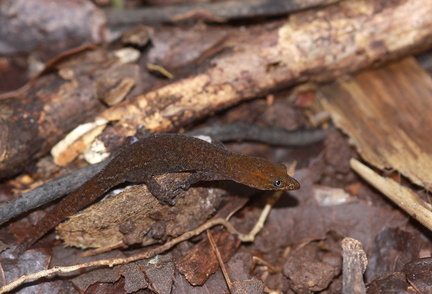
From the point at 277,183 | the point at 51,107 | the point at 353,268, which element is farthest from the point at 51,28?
the point at 353,268

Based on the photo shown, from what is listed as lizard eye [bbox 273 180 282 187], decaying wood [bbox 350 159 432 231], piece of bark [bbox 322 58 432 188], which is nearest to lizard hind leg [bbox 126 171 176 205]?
lizard eye [bbox 273 180 282 187]

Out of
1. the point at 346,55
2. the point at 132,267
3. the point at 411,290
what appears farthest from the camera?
the point at 346,55

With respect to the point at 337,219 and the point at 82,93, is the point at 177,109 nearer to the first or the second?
the point at 82,93

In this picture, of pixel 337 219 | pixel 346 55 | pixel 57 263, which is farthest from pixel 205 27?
pixel 57 263

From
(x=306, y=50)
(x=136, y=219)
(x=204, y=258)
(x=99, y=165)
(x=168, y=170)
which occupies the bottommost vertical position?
(x=204, y=258)

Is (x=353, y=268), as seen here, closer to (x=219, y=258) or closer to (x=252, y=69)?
(x=219, y=258)

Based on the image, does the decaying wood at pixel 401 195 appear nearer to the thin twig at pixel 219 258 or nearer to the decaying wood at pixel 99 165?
Result: the decaying wood at pixel 99 165

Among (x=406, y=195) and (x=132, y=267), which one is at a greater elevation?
(x=406, y=195)
